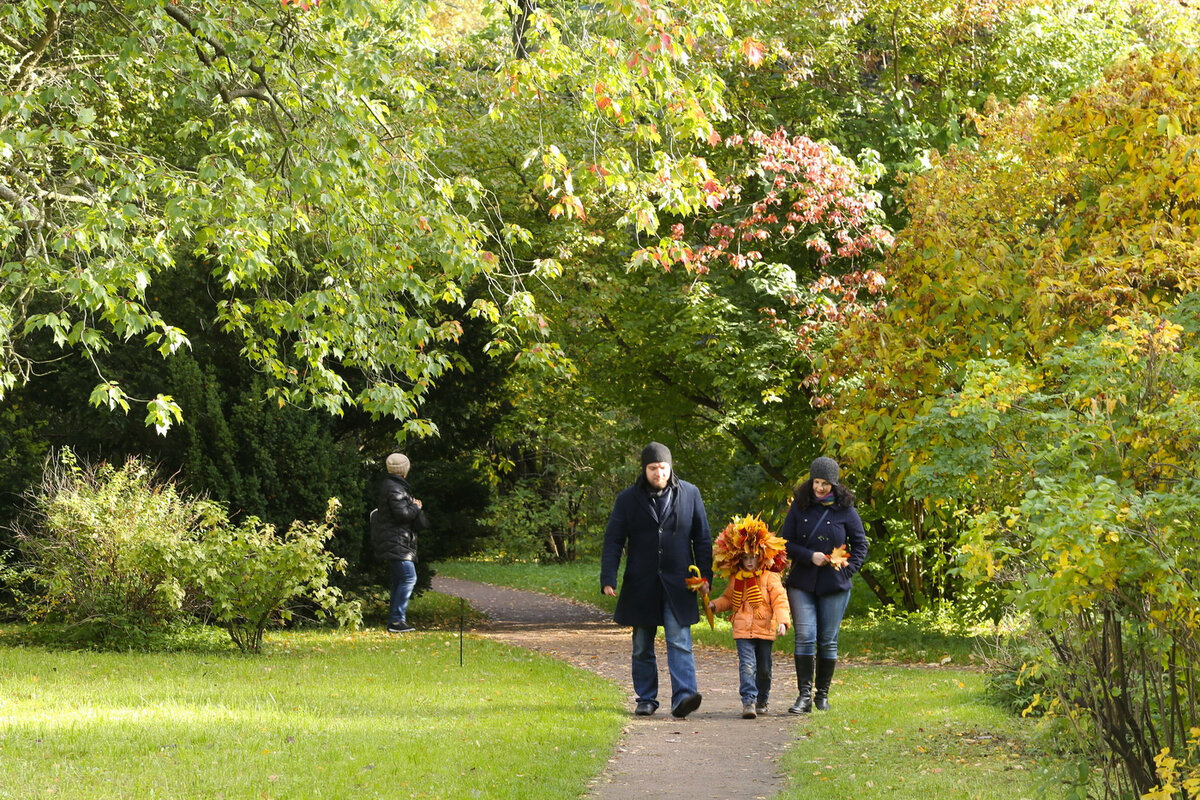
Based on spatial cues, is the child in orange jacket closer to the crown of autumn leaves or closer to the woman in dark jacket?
the crown of autumn leaves

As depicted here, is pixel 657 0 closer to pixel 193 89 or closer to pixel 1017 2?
pixel 193 89

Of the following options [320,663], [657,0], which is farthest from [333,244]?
[320,663]

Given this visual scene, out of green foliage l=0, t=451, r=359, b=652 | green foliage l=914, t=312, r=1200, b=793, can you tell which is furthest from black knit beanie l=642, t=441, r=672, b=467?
green foliage l=0, t=451, r=359, b=652

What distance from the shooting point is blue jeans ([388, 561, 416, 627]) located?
47.9 feet

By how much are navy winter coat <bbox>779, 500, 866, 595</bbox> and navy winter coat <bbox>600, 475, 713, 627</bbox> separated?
0.65 meters

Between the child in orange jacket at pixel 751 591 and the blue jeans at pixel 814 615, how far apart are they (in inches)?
3.9

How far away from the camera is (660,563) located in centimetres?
909

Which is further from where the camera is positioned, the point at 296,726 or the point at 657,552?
the point at 657,552

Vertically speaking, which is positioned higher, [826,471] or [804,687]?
[826,471]

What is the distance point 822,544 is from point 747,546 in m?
0.57

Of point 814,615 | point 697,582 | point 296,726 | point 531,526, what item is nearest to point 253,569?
point 296,726

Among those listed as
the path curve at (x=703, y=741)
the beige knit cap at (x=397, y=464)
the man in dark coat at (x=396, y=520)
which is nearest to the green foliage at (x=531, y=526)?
the path curve at (x=703, y=741)

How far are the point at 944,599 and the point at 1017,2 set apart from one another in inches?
315

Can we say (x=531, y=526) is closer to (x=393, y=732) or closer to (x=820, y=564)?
(x=820, y=564)
